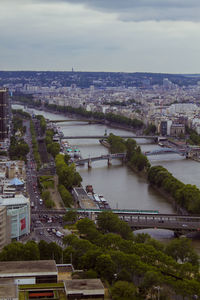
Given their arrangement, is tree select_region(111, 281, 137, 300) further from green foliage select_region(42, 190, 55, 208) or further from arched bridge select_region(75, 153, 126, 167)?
arched bridge select_region(75, 153, 126, 167)

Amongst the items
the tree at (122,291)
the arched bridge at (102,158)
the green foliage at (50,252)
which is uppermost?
the tree at (122,291)

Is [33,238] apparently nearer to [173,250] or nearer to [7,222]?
[7,222]

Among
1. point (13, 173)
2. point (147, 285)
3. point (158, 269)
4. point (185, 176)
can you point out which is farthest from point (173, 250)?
point (185, 176)

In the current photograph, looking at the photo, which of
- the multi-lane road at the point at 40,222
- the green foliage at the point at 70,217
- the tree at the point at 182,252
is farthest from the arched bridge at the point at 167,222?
the tree at the point at 182,252

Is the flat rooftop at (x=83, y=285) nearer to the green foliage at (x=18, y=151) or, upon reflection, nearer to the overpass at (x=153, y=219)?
the overpass at (x=153, y=219)

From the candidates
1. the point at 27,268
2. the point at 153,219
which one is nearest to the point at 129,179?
the point at 153,219

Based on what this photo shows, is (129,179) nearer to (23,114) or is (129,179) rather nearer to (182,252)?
(182,252)

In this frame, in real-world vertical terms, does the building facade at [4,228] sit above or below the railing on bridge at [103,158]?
above

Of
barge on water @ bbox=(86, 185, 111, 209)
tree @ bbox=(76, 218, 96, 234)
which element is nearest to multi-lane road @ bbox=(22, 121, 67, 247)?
tree @ bbox=(76, 218, 96, 234)
